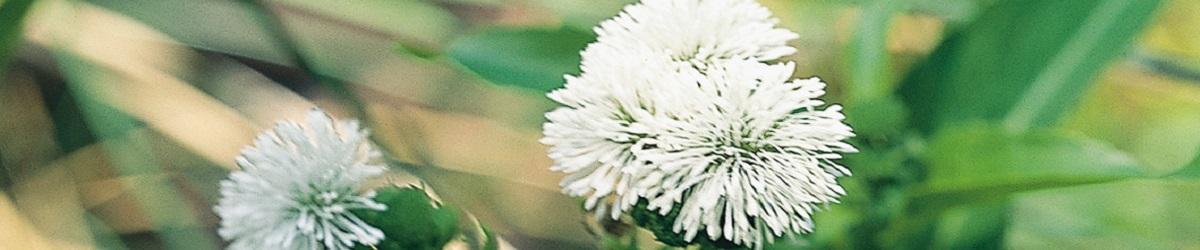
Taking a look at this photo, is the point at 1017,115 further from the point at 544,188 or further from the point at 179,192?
the point at 179,192

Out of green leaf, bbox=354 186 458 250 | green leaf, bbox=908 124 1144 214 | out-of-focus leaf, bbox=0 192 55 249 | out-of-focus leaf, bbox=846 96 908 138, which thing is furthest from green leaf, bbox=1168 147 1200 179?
out-of-focus leaf, bbox=0 192 55 249

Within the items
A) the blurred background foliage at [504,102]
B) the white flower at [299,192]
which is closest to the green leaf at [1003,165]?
the blurred background foliage at [504,102]

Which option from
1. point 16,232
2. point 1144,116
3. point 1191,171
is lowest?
point 16,232

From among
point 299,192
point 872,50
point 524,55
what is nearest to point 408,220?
point 299,192

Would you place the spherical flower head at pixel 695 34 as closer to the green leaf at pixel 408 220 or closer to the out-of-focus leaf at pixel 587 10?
the green leaf at pixel 408 220

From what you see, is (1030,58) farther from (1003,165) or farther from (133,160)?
(133,160)

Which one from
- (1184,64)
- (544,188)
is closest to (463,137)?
(544,188)

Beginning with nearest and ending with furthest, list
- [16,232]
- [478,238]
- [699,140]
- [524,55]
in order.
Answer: [699,140] → [478,238] → [524,55] → [16,232]
